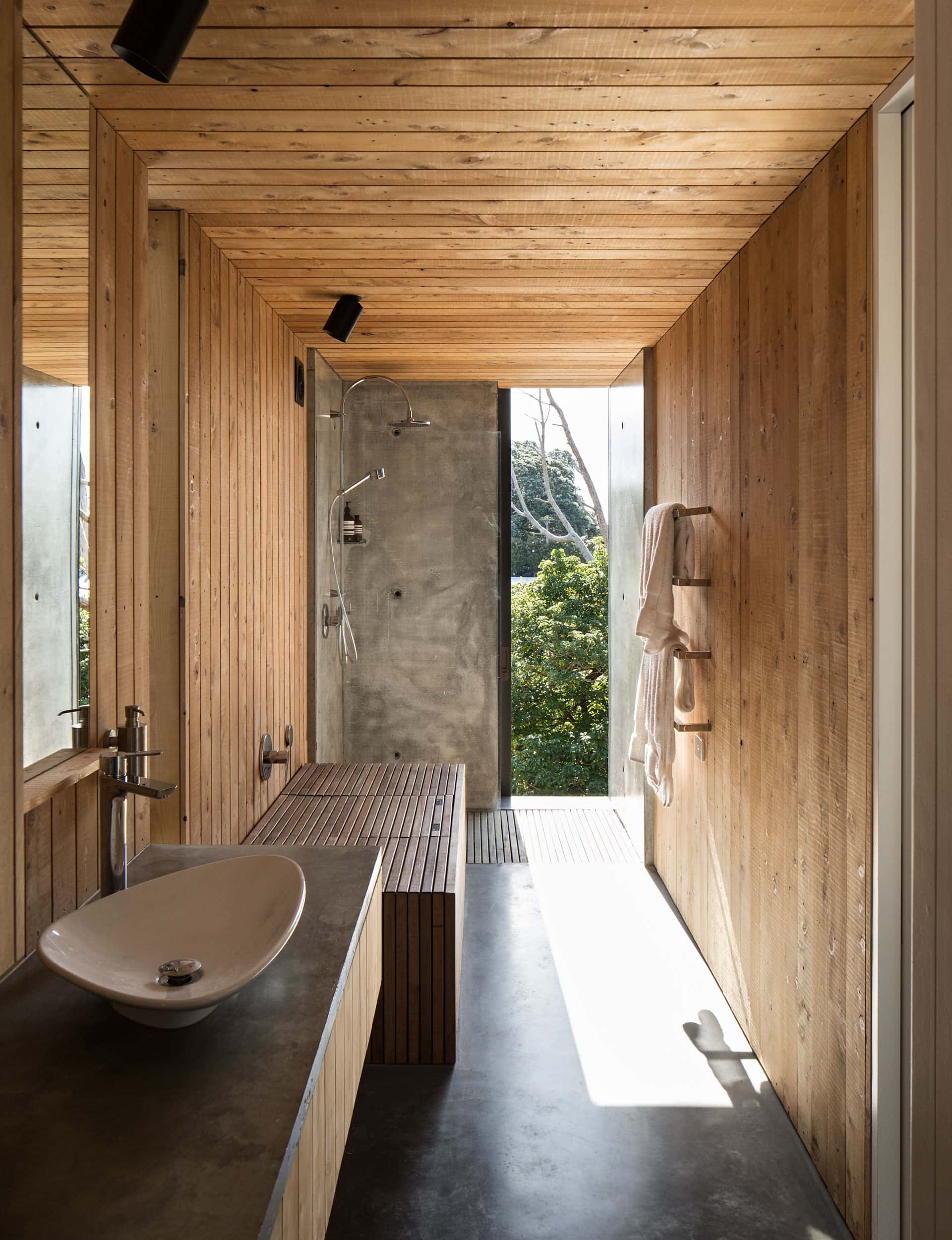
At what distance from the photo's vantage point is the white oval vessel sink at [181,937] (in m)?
1.14

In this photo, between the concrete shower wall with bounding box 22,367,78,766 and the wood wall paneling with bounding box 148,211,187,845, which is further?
the wood wall paneling with bounding box 148,211,187,845

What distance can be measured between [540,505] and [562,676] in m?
1.40

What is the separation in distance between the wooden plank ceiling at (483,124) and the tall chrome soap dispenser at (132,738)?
1023mm

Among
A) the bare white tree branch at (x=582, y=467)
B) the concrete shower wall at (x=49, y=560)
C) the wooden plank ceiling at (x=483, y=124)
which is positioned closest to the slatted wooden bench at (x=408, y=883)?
the concrete shower wall at (x=49, y=560)

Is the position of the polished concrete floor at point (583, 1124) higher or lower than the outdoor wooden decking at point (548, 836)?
lower

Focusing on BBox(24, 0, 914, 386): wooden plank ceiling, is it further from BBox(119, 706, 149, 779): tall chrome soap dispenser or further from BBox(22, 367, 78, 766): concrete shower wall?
BBox(119, 706, 149, 779): tall chrome soap dispenser

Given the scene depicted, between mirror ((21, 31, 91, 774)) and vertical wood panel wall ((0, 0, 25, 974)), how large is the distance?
0.05 meters

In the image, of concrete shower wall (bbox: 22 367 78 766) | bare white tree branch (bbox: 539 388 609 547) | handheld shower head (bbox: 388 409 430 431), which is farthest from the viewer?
bare white tree branch (bbox: 539 388 609 547)

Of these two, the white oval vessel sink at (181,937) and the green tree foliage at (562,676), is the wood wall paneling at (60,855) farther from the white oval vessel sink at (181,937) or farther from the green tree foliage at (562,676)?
the green tree foliage at (562,676)

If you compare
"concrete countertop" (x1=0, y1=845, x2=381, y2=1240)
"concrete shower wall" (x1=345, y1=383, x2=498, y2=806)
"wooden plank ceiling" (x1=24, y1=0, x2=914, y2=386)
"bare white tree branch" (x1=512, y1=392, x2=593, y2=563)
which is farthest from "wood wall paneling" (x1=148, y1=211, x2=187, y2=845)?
"bare white tree branch" (x1=512, y1=392, x2=593, y2=563)

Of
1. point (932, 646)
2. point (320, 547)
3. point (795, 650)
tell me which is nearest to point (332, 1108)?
point (932, 646)

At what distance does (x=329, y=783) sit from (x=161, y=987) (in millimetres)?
2246

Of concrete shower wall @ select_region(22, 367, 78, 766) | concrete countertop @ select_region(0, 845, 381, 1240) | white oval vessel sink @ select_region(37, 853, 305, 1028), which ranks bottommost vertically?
concrete countertop @ select_region(0, 845, 381, 1240)

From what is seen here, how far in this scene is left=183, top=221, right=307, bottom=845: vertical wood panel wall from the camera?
240 centimetres
